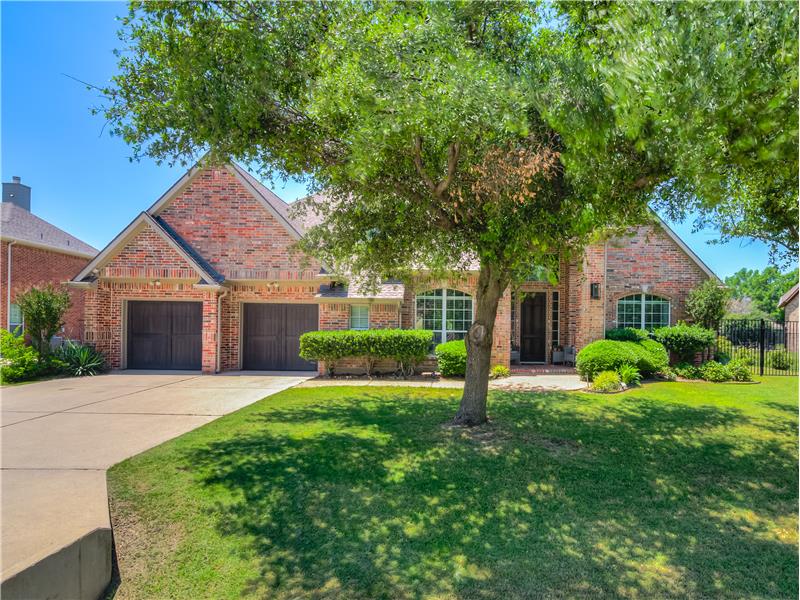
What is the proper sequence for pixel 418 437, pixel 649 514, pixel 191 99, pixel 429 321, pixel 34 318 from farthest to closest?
pixel 429 321
pixel 34 318
pixel 418 437
pixel 191 99
pixel 649 514

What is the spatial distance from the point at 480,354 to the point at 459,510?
328 cm

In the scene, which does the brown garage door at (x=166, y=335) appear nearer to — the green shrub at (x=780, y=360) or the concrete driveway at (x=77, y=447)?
the concrete driveway at (x=77, y=447)

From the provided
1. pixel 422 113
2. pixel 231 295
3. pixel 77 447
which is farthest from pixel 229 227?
pixel 422 113

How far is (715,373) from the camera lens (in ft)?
42.6

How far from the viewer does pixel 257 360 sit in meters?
15.1

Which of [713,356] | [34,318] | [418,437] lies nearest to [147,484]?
[418,437]

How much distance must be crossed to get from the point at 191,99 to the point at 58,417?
21.3 feet

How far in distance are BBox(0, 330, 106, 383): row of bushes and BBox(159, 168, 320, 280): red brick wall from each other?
15.5 feet

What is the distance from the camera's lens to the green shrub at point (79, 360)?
13.4m

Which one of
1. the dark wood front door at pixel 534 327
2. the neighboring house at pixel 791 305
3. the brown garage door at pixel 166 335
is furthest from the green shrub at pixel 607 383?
the neighboring house at pixel 791 305

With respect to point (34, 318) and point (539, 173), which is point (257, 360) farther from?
point (539, 173)

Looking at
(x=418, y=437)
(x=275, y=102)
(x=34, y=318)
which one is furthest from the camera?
(x=34, y=318)

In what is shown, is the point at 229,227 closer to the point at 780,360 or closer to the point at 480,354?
the point at 480,354

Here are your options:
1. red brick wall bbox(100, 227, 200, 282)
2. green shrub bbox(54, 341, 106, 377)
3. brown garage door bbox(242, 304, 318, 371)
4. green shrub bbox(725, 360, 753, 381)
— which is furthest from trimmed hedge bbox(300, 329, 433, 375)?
green shrub bbox(725, 360, 753, 381)
